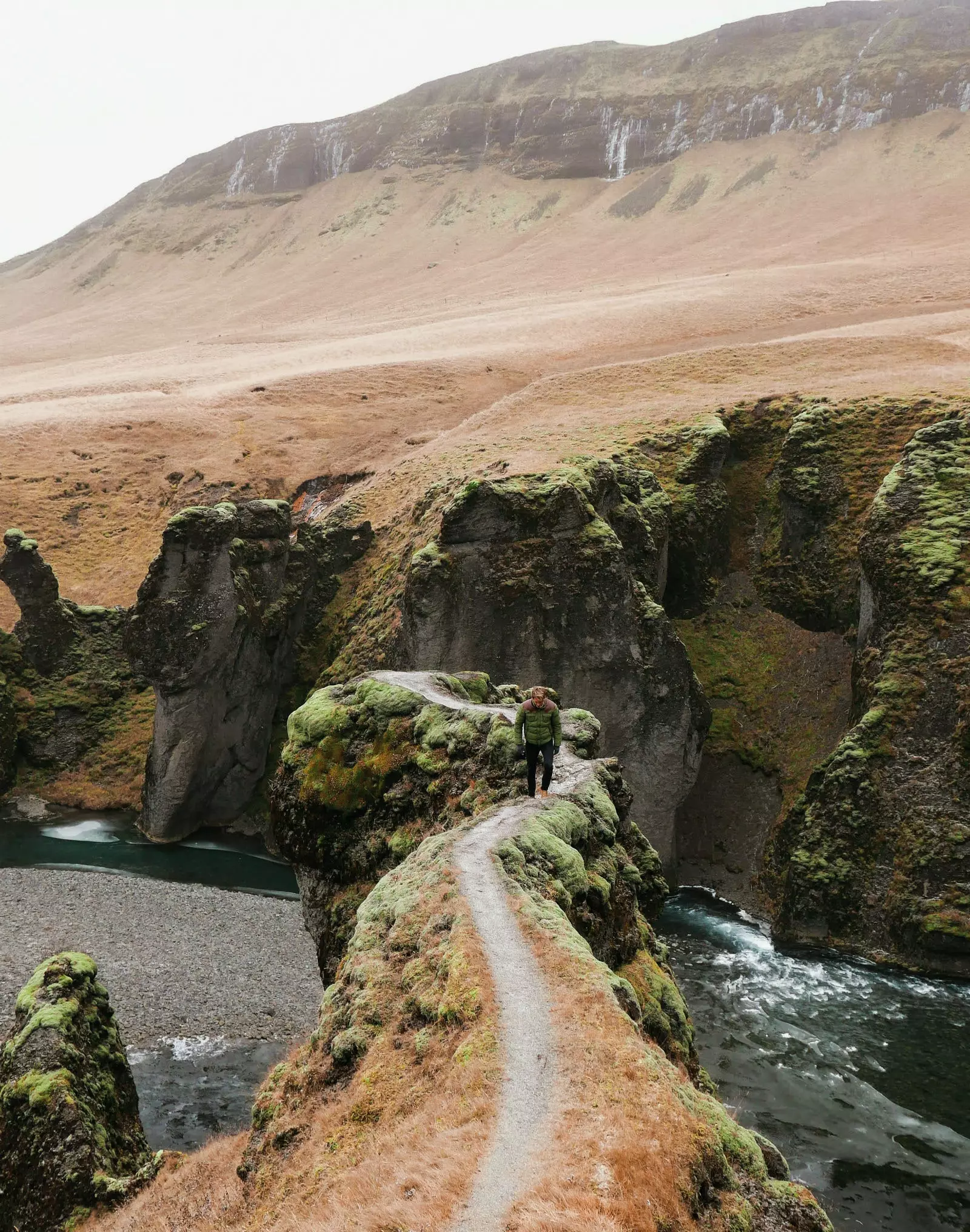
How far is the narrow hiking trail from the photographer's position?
7.44 metres

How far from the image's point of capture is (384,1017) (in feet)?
37.4

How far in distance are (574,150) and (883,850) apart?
157m

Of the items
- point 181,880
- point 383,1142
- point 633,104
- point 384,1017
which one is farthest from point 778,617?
point 633,104

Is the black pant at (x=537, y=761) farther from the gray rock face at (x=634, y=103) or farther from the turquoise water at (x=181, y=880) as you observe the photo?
the gray rock face at (x=634, y=103)

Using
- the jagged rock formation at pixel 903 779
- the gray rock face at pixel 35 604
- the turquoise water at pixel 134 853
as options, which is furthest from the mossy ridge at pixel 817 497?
the gray rock face at pixel 35 604

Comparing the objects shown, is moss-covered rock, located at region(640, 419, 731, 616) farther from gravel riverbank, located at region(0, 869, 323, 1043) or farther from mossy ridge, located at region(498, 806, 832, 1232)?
mossy ridge, located at region(498, 806, 832, 1232)

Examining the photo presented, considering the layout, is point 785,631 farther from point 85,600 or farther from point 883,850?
point 85,600

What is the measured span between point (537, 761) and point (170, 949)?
18.0 meters

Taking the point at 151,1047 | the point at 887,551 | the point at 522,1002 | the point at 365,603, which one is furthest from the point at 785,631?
the point at 522,1002

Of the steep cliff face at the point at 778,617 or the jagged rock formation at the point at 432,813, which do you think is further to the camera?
the steep cliff face at the point at 778,617

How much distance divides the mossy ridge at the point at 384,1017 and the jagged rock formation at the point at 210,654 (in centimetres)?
3011

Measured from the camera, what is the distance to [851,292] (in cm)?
8581

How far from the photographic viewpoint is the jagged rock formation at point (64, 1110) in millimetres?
15820

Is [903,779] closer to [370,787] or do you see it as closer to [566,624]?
[566,624]
